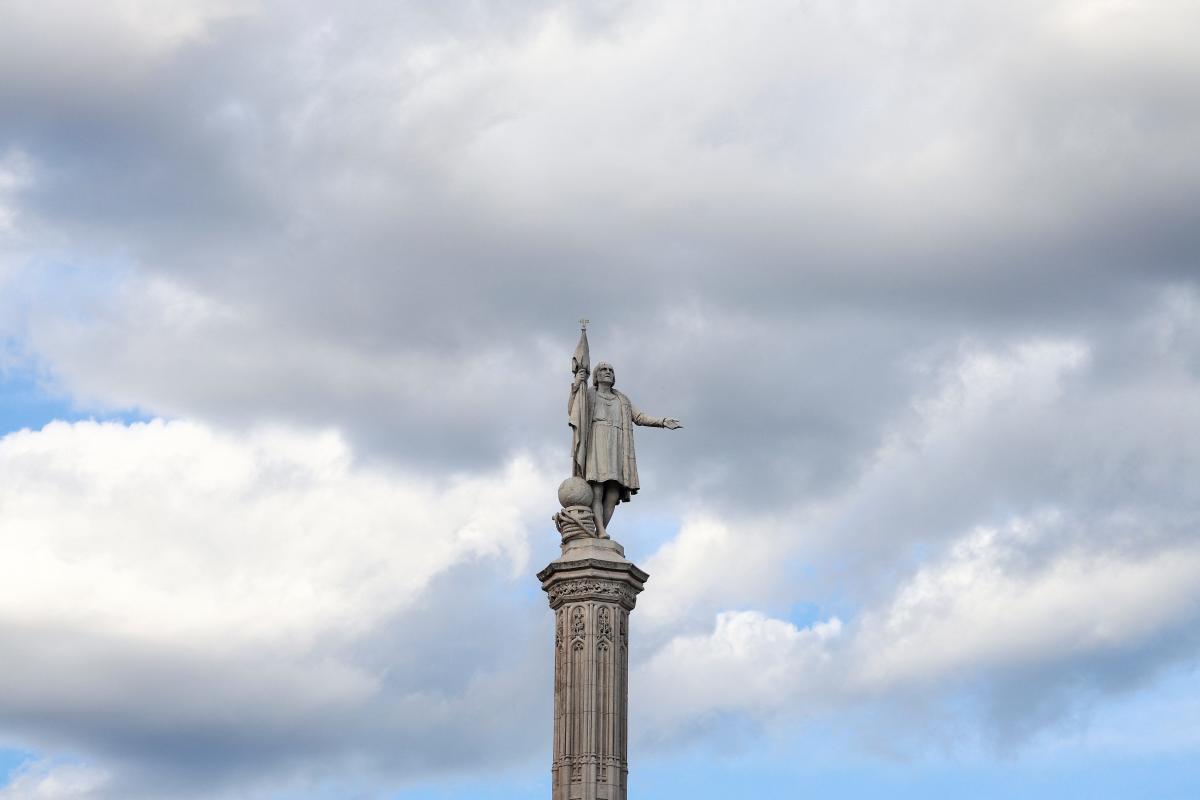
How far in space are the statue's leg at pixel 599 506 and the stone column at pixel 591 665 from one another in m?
0.75

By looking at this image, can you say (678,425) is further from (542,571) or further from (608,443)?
(542,571)

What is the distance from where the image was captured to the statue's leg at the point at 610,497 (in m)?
60.1

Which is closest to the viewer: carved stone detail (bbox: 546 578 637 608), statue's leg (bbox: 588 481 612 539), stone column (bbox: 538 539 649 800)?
stone column (bbox: 538 539 649 800)

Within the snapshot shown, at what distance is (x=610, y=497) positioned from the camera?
6022 cm

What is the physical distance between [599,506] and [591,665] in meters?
4.94

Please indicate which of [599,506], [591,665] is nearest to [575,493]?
[599,506]

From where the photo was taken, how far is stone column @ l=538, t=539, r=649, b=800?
2195 inches

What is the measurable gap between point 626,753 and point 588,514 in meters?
6.37

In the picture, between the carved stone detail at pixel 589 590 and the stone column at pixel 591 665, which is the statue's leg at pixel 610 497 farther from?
the carved stone detail at pixel 589 590

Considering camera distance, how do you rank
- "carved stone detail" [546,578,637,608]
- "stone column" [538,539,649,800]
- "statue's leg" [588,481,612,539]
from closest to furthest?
"stone column" [538,539,649,800]
"carved stone detail" [546,578,637,608]
"statue's leg" [588,481,612,539]

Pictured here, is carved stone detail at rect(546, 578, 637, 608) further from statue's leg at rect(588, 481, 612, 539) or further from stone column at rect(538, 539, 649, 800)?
statue's leg at rect(588, 481, 612, 539)

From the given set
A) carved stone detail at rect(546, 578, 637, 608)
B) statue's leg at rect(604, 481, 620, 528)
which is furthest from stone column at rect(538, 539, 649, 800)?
statue's leg at rect(604, 481, 620, 528)

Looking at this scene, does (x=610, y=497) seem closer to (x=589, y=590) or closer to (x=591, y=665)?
(x=589, y=590)

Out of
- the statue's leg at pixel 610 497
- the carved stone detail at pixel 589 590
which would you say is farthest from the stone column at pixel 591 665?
the statue's leg at pixel 610 497
